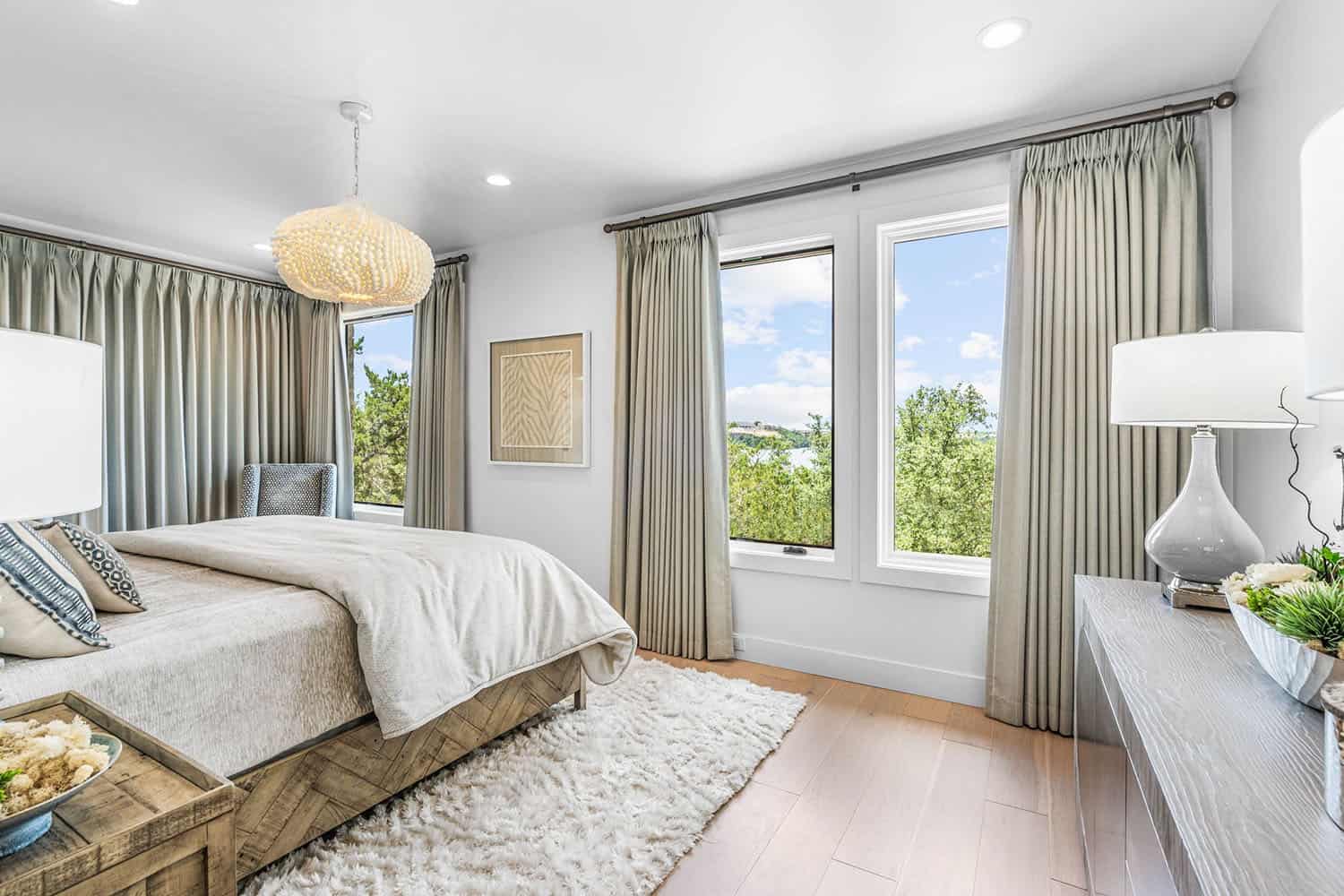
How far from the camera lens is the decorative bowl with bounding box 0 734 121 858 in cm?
79

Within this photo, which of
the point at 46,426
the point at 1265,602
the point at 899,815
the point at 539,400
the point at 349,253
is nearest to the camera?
the point at 46,426

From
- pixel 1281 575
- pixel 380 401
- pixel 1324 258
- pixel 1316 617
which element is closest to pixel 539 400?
pixel 380 401

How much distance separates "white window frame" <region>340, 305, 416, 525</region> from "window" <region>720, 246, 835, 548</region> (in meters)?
2.62

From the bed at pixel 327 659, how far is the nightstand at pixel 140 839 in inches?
20.4

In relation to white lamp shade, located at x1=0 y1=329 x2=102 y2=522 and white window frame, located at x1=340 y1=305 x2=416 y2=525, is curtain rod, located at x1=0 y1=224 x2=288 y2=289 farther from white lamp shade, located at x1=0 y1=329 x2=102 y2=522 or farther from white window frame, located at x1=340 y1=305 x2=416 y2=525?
white lamp shade, located at x1=0 y1=329 x2=102 y2=522

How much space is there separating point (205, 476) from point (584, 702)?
11.5 ft

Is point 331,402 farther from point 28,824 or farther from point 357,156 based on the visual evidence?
point 28,824

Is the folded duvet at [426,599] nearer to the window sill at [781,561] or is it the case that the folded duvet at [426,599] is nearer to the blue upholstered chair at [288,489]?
the window sill at [781,561]

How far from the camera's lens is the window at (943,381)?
9.62ft

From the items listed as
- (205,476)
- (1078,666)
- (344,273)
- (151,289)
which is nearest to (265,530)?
(344,273)

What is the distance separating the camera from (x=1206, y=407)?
1.59 meters

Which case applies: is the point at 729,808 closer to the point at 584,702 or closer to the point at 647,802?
the point at 647,802

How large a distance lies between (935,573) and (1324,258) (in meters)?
2.55

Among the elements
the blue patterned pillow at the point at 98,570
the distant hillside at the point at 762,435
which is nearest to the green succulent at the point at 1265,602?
the distant hillside at the point at 762,435
